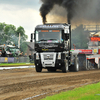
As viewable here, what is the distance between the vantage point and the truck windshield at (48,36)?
1942 centimetres

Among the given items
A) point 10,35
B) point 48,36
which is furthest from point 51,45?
point 10,35

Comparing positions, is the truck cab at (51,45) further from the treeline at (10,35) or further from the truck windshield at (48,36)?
the treeline at (10,35)

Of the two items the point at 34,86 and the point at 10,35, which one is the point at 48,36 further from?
the point at 10,35

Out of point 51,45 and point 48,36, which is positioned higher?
point 48,36

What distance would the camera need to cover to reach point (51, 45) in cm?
1945

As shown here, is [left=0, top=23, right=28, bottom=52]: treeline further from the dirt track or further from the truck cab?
the dirt track

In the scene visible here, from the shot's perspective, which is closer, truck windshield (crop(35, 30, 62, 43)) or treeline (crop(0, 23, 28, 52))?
truck windshield (crop(35, 30, 62, 43))

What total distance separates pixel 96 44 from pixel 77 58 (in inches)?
346

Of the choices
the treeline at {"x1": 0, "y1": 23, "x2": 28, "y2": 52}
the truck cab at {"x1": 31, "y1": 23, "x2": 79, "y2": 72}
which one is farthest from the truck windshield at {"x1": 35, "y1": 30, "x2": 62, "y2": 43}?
the treeline at {"x1": 0, "y1": 23, "x2": 28, "y2": 52}

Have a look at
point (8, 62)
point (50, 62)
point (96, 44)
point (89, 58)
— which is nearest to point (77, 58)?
point (89, 58)

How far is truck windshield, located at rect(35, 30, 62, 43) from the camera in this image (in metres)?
19.4

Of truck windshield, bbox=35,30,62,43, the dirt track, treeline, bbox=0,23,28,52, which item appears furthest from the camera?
treeline, bbox=0,23,28,52

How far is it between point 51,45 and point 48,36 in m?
0.72

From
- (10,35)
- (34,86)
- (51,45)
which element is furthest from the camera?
(10,35)
